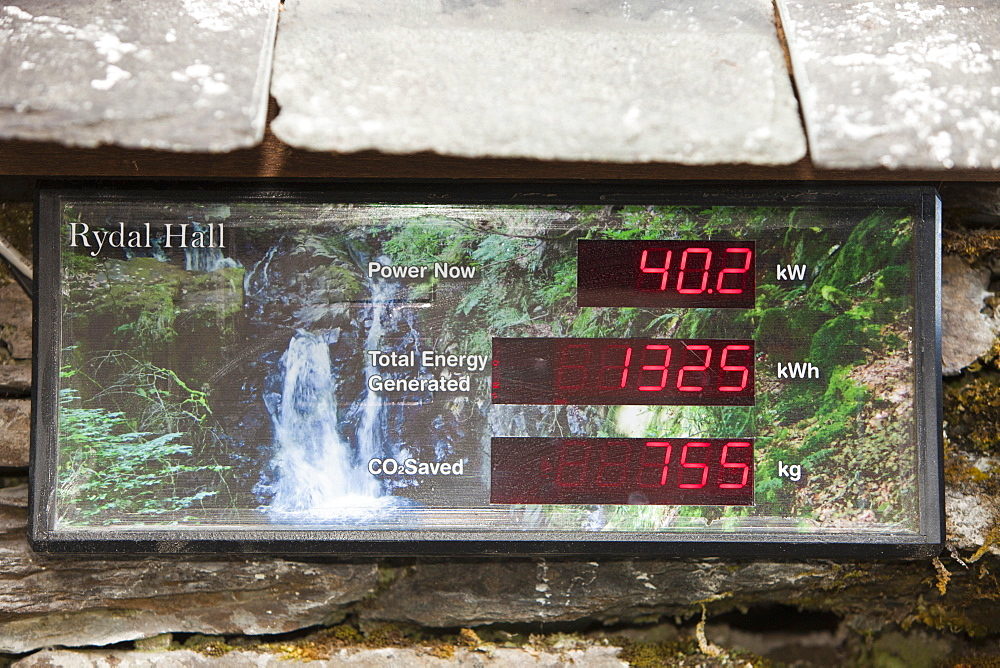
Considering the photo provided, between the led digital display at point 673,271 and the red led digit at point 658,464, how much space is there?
0.80 feet

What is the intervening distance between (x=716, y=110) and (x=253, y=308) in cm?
82

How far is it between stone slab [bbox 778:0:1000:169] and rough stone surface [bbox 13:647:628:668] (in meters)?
1.01

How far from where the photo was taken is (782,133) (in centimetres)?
93

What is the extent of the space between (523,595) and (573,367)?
49 centimetres

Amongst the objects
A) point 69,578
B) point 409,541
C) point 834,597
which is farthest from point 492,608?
point 69,578

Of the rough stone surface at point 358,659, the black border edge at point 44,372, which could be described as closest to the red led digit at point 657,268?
the rough stone surface at point 358,659

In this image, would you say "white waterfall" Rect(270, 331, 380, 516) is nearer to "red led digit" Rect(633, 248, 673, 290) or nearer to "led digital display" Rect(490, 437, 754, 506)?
"led digital display" Rect(490, 437, 754, 506)

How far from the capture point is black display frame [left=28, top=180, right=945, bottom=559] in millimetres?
1065

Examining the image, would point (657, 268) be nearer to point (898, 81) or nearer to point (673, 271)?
point (673, 271)

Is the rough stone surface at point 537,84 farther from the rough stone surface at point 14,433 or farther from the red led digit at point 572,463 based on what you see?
the rough stone surface at point 14,433

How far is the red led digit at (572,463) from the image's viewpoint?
42.8 inches

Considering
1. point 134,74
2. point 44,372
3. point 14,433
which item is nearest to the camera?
point 134,74

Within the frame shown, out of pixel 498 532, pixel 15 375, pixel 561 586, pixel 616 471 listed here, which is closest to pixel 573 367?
pixel 616 471

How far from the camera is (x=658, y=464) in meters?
1.09
